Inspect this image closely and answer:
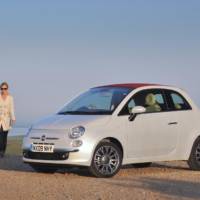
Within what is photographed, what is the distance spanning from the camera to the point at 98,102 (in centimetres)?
1478

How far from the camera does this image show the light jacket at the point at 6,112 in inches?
714

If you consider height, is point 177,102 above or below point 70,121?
above

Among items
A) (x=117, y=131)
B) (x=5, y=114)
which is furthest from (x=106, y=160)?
(x=5, y=114)

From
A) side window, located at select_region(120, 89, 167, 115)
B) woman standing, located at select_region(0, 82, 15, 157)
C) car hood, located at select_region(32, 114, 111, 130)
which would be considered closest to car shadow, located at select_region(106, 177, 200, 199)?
car hood, located at select_region(32, 114, 111, 130)

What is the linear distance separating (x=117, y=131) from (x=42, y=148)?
4.69 ft

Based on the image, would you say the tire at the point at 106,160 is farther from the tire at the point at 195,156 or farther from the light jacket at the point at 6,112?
the light jacket at the point at 6,112

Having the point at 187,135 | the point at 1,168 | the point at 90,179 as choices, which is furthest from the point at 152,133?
the point at 1,168

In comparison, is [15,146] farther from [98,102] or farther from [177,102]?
[98,102]

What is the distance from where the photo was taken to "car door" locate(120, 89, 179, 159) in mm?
14414

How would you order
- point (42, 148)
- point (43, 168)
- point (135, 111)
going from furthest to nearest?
point (43, 168)
point (135, 111)
point (42, 148)

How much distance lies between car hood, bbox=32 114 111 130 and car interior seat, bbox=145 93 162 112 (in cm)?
118

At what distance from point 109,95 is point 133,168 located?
217cm

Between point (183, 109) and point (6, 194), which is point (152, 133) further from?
point (6, 194)

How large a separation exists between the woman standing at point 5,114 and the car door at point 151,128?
444 centimetres
